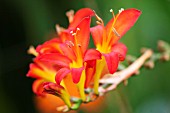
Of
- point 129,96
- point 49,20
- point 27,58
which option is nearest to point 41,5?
point 49,20

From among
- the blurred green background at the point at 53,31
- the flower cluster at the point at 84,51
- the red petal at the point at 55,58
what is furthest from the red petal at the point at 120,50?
the blurred green background at the point at 53,31

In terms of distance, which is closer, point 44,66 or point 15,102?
point 44,66

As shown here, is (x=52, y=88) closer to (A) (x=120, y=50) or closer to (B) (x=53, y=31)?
(A) (x=120, y=50)

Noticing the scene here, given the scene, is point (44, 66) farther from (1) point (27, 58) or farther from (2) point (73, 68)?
(1) point (27, 58)

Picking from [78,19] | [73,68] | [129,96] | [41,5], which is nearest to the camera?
[73,68]

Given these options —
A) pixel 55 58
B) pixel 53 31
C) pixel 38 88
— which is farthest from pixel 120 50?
pixel 53 31

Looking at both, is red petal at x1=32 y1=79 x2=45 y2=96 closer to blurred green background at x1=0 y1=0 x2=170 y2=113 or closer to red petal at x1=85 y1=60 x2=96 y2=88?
red petal at x1=85 y1=60 x2=96 y2=88

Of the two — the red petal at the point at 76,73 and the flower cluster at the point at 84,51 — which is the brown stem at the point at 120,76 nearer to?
the flower cluster at the point at 84,51
